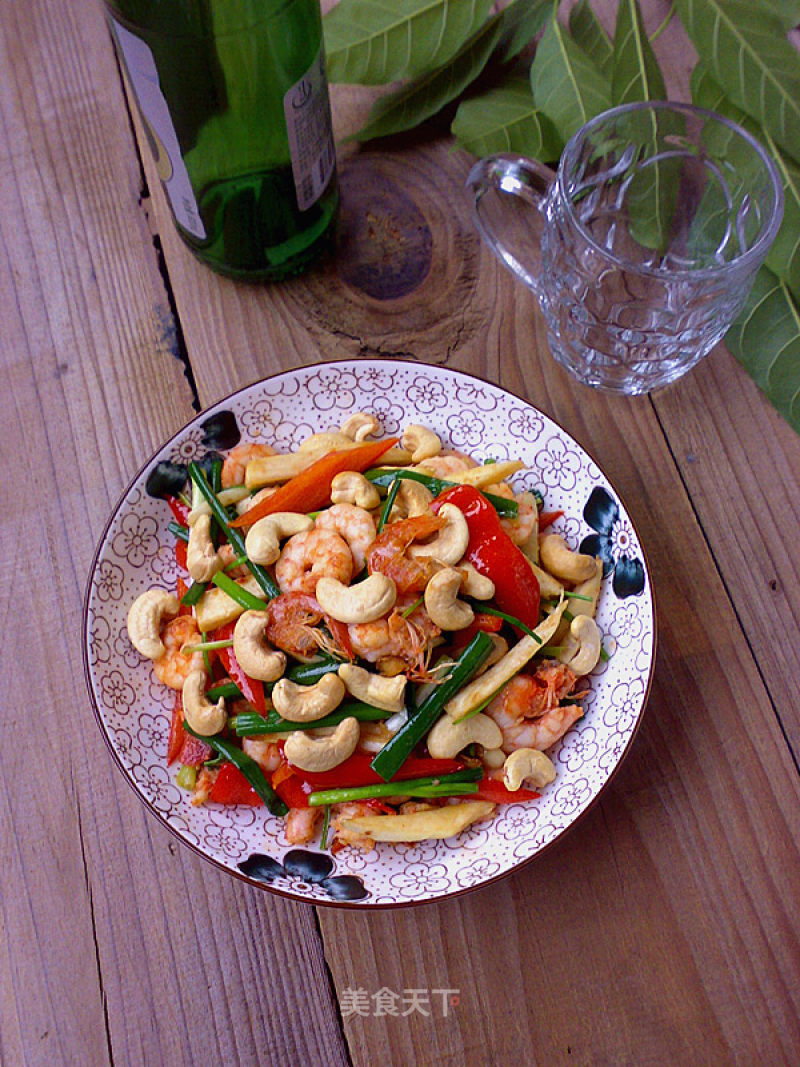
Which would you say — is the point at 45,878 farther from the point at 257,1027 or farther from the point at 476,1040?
the point at 476,1040

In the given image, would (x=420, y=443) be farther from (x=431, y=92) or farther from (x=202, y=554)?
(x=431, y=92)

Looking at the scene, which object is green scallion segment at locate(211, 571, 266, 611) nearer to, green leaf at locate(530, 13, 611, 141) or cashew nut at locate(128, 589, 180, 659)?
cashew nut at locate(128, 589, 180, 659)

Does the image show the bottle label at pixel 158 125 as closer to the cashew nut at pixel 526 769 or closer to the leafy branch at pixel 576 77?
the leafy branch at pixel 576 77

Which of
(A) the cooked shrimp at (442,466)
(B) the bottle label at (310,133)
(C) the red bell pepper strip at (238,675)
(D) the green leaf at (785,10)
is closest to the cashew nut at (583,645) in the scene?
(A) the cooked shrimp at (442,466)

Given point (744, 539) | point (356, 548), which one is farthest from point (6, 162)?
point (744, 539)

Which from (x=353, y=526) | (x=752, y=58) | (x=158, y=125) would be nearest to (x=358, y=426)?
(x=353, y=526)

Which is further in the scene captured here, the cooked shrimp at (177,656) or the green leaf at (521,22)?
the green leaf at (521,22)
